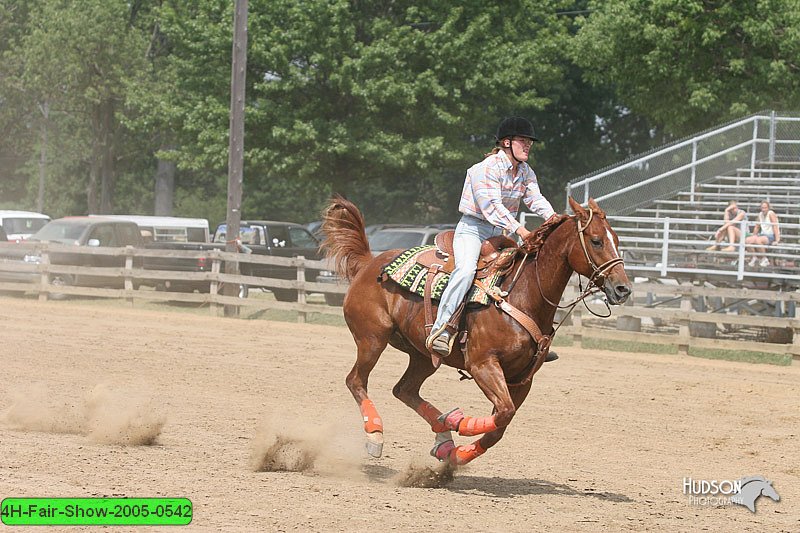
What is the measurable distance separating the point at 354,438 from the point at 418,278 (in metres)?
1.99

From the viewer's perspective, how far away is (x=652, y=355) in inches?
737

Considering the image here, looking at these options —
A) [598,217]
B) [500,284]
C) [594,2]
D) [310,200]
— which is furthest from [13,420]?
[310,200]

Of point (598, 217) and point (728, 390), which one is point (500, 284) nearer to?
point (598, 217)

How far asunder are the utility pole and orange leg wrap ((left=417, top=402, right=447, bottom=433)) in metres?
14.7

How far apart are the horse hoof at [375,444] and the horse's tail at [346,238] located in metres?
1.88

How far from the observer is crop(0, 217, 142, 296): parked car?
999 inches

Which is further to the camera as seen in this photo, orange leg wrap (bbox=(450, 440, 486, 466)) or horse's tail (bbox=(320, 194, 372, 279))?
horse's tail (bbox=(320, 194, 372, 279))

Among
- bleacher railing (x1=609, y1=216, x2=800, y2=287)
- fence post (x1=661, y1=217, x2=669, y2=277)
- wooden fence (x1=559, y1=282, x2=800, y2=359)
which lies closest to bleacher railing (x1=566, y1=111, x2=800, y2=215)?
bleacher railing (x1=609, y1=216, x2=800, y2=287)

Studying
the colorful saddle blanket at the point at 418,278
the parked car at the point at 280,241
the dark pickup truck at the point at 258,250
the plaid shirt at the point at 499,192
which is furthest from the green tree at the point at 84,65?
the plaid shirt at the point at 499,192

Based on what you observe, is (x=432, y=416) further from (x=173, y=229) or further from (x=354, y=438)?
(x=173, y=229)

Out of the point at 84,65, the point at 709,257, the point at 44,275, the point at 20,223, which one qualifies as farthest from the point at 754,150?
the point at 84,65

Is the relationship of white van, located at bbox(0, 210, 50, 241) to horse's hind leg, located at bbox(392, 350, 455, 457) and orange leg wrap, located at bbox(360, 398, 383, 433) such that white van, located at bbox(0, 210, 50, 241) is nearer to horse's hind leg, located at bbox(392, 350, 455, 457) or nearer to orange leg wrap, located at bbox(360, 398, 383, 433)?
horse's hind leg, located at bbox(392, 350, 455, 457)

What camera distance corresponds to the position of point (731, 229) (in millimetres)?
21766

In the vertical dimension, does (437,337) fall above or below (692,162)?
below
